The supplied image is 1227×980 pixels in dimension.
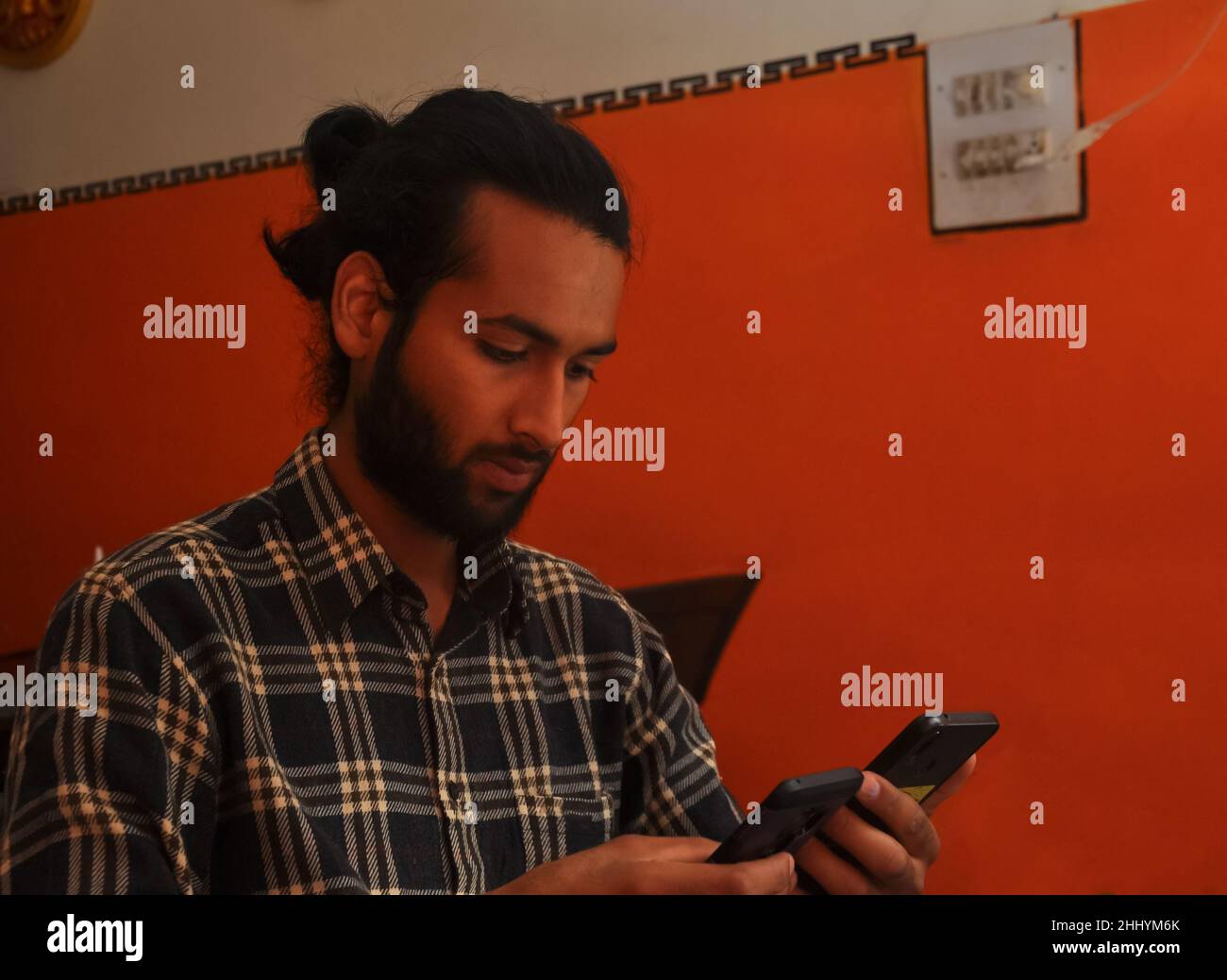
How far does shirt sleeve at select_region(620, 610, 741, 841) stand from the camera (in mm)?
1215

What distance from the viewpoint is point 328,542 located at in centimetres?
109

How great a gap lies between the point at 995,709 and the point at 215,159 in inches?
43.9

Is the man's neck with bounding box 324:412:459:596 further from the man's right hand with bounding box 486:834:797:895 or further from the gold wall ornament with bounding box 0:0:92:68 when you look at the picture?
the gold wall ornament with bounding box 0:0:92:68

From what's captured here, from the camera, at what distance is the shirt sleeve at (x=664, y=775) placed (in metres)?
1.21

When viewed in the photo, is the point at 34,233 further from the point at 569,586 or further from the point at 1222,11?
the point at 1222,11

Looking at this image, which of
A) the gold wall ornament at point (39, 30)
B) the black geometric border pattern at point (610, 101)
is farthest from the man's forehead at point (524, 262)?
the gold wall ornament at point (39, 30)

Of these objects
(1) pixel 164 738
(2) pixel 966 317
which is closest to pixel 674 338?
(2) pixel 966 317

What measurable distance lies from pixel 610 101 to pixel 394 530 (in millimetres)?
592

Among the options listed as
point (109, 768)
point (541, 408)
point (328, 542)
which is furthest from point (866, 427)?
point (109, 768)

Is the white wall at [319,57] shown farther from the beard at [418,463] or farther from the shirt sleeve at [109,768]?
the shirt sleeve at [109,768]

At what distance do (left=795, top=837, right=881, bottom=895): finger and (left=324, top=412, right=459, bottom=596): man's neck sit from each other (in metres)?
0.40

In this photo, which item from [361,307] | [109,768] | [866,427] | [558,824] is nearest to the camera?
[109,768]

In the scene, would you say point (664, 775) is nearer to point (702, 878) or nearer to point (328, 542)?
point (702, 878)

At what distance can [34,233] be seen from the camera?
1.54m
